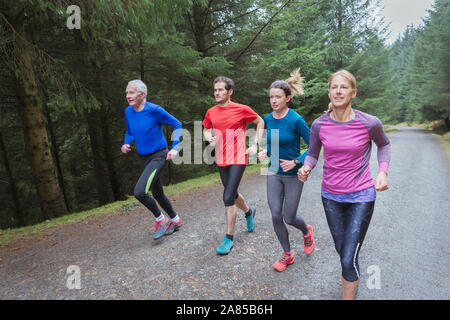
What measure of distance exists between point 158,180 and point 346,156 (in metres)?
2.96

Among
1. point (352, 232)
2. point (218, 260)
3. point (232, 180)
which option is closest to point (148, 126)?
point (232, 180)

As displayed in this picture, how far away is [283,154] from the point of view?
10.3ft

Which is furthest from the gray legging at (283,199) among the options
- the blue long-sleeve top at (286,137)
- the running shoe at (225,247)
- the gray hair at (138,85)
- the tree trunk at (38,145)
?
the tree trunk at (38,145)

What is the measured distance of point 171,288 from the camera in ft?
9.69

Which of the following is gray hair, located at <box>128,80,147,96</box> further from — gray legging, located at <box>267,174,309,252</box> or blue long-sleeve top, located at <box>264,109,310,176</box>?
gray legging, located at <box>267,174,309,252</box>

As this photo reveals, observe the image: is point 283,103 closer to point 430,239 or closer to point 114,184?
point 430,239

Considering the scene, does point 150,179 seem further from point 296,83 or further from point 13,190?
point 13,190

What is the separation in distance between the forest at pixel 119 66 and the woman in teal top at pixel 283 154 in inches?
141

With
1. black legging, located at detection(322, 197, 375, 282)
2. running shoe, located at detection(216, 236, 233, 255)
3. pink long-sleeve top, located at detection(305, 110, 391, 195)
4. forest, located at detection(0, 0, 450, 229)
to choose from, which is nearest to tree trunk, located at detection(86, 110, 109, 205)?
forest, located at detection(0, 0, 450, 229)

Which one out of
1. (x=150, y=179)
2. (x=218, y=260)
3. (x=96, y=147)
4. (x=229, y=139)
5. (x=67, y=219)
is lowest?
(x=67, y=219)

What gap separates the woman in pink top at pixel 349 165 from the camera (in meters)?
2.26

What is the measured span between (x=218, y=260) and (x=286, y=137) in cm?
193
